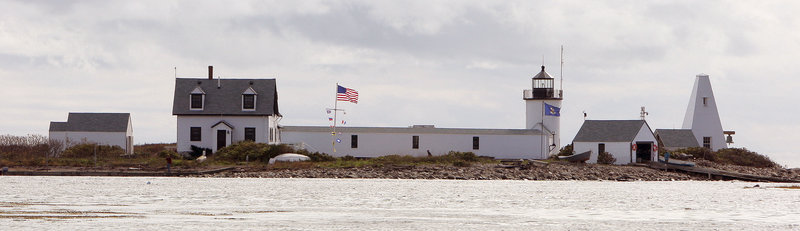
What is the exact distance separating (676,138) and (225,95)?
3059 centimetres

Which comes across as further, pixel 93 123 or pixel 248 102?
pixel 93 123

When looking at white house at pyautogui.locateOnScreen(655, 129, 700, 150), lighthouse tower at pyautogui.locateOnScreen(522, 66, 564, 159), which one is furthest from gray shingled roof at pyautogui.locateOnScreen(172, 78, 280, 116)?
white house at pyautogui.locateOnScreen(655, 129, 700, 150)

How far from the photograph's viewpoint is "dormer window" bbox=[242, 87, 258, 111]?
60625 millimetres

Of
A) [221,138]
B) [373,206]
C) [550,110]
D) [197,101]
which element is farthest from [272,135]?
[373,206]

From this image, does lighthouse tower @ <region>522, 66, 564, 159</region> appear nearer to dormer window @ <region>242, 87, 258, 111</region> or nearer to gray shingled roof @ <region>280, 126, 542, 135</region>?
gray shingled roof @ <region>280, 126, 542, 135</region>

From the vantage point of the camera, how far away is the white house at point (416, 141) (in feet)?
200

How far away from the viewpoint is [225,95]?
6116 centimetres

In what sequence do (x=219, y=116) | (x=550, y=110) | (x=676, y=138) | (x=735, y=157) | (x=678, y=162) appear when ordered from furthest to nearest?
(x=676, y=138) → (x=735, y=157) → (x=550, y=110) → (x=219, y=116) → (x=678, y=162)

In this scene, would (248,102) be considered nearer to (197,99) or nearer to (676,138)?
(197,99)

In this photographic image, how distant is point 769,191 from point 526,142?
22343 mm

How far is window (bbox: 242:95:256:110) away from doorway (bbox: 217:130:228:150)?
1.92 meters

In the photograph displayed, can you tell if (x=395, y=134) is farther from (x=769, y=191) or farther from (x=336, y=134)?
(x=769, y=191)

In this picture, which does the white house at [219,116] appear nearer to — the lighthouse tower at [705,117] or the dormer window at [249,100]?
Answer: the dormer window at [249,100]

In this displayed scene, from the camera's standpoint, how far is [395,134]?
201 ft
